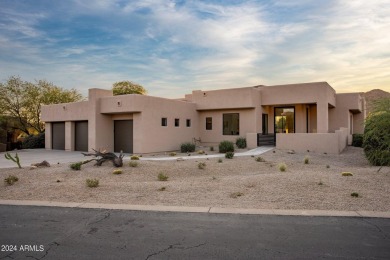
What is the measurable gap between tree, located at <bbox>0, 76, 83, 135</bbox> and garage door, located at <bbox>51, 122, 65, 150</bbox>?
9.54 m

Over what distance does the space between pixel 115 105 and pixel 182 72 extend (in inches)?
283

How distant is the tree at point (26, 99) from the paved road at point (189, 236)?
32.5 meters

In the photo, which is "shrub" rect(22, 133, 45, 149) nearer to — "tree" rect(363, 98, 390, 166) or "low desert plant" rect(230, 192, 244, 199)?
"low desert plant" rect(230, 192, 244, 199)

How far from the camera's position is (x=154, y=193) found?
862cm

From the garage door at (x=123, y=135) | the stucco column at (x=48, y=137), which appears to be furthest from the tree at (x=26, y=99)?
the garage door at (x=123, y=135)

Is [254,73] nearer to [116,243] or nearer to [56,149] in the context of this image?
[56,149]

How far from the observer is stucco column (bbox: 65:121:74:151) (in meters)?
25.2

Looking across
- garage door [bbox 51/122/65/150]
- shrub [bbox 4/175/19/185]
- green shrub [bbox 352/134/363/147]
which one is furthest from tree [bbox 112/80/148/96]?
shrub [bbox 4/175/19/185]

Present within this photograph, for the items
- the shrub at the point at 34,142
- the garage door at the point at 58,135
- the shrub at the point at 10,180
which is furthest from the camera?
the shrub at the point at 34,142

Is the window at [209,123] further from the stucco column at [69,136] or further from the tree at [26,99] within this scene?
the tree at [26,99]

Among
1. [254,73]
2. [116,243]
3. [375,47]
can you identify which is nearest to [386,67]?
[375,47]

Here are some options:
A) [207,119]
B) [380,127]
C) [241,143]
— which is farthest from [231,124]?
[380,127]

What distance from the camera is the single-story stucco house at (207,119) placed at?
20688 millimetres

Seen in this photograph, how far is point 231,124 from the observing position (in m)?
24.7
